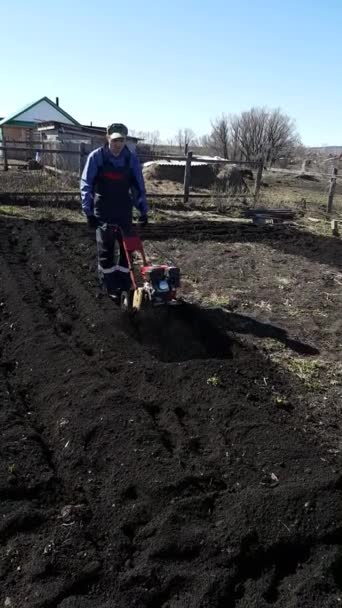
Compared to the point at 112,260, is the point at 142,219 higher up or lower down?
higher up

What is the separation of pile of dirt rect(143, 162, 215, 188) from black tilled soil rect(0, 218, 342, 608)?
1703 cm

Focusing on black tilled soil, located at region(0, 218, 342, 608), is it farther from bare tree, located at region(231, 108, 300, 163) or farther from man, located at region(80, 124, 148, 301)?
bare tree, located at region(231, 108, 300, 163)

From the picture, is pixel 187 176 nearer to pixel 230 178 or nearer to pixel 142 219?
pixel 230 178

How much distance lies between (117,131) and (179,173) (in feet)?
56.2

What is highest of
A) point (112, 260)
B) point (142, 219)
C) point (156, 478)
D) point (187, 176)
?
point (142, 219)

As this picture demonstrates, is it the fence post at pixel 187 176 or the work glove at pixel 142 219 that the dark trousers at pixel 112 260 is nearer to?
the work glove at pixel 142 219

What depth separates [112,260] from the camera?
20.6 ft

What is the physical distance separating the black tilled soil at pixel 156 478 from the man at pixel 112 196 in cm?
92

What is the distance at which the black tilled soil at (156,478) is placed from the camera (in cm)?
258

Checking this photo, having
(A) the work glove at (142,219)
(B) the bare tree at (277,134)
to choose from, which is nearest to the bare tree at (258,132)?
(B) the bare tree at (277,134)

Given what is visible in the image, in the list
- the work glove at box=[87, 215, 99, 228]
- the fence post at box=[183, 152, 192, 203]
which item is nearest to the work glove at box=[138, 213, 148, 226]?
the work glove at box=[87, 215, 99, 228]

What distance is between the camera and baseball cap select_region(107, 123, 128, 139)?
5.57 metres

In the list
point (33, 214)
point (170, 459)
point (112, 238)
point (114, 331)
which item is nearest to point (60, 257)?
point (112, 238)

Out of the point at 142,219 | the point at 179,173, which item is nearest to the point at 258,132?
the point at 179,173
